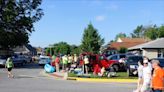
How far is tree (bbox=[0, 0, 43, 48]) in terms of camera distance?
5391cm

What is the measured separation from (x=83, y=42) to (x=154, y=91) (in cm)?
7756

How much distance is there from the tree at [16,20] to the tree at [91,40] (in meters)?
31.6

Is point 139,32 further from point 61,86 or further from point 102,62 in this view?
point 61,86

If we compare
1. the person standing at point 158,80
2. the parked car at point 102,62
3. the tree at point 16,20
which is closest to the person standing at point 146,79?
the person standing at point 158,80

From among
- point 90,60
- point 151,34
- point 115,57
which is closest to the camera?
point 90,60

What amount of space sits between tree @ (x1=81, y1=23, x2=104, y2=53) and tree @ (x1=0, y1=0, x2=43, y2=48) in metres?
31.6

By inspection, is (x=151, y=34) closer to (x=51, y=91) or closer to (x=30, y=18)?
(x=30, y=18)

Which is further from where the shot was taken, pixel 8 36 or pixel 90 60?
pixel 8 36

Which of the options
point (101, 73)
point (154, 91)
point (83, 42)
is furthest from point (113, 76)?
point (83, 42)

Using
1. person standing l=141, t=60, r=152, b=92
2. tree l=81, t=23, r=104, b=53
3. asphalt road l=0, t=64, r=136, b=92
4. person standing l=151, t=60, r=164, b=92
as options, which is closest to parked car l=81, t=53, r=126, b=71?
asphalt road l=0, t=64, r=136, b=92

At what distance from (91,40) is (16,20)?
3595 cm

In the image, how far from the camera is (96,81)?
27.3 metres

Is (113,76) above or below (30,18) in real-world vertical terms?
below

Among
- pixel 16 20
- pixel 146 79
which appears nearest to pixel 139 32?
pixel 16 20
